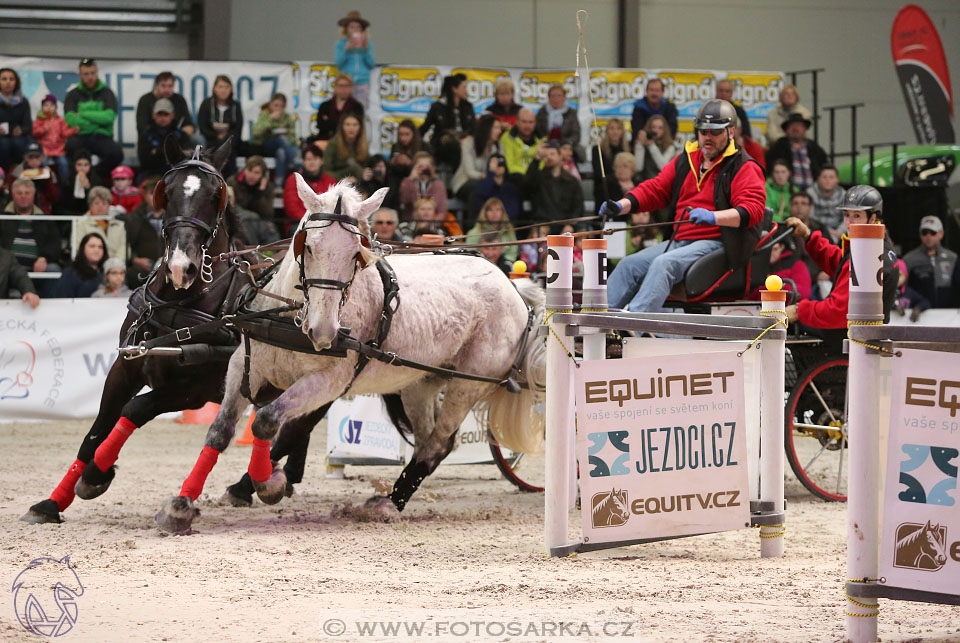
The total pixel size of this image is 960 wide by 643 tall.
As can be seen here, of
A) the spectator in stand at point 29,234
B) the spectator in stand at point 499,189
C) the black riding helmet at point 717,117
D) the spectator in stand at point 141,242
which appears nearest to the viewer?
the black riding helmet at point 717,117

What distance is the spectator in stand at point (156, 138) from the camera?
12648 millimetres

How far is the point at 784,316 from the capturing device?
208 inches

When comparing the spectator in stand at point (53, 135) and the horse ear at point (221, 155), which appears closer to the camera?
the horse ear at point (221, 155)

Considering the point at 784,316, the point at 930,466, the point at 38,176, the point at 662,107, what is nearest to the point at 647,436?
the point at 784,316

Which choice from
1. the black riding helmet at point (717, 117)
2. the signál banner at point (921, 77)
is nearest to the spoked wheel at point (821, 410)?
the black riding helmet at point (717, 117)

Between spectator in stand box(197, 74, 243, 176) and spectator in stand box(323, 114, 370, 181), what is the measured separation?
3.86ft

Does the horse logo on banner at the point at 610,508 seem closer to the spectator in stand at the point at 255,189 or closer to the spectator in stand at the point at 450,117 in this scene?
the spectator in stand at the point at 255,189

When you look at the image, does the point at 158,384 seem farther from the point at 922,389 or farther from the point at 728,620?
the point at 922,389

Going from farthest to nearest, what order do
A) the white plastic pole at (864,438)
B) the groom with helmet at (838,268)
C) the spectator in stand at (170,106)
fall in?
1. the spectator in stand at (170,106)
2. the groom with helmet at (838,268)
3. the white plastic pole at (864,438)

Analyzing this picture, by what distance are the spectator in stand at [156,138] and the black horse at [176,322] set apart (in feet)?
22.0

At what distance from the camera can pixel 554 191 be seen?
43.1ft

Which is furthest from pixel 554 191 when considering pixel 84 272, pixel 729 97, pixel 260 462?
pixel 260 462

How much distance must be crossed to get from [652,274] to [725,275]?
1.60 feet

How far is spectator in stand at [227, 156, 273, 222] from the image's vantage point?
1198cm
